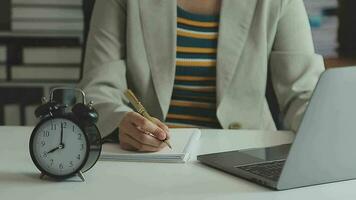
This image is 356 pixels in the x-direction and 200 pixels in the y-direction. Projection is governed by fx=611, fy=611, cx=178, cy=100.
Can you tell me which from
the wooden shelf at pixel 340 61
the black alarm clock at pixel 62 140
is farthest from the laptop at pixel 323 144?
the wooden shelf at pixel 340 61

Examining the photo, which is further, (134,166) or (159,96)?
(159,96)

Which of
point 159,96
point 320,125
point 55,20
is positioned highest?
point 320,125

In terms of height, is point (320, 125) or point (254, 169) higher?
point (320, 125)

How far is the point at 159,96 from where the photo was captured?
151 cm

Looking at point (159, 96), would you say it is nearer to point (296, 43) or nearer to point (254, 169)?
point (296, 43)

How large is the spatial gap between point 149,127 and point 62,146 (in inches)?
8.1

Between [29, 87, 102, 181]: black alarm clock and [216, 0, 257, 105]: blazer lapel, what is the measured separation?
0.65 meters

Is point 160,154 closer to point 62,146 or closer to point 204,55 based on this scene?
point 62,146

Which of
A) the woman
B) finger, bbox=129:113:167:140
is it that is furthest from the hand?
the woman

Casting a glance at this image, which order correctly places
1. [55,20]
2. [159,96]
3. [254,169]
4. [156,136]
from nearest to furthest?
[254,169] → [156,136] → [159,96] → [55,20]

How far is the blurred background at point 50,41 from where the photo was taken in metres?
2.37

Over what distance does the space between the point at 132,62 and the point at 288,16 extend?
42 centimetres

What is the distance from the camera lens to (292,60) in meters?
1.53

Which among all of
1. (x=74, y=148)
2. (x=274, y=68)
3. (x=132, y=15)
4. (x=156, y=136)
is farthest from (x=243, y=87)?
(x=74, y=148)
